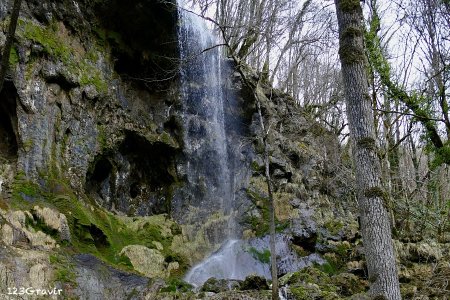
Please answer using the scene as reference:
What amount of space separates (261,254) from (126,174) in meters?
4.66

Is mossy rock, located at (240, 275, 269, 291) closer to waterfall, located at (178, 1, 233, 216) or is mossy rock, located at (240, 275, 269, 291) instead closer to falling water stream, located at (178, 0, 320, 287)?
falling water stream, located at (178, 0, 320, 287)

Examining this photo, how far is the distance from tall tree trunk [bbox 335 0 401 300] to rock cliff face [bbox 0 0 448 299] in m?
4.13

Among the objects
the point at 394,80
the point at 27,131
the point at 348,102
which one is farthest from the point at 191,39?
the point at 348,102

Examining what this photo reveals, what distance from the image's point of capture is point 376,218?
14.9 ft

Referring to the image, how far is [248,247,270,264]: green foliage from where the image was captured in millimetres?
12484

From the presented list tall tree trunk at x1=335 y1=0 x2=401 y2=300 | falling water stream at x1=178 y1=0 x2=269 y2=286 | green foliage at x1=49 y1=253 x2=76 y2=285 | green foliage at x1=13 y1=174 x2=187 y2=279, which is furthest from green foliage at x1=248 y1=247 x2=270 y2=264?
tall tree trunk at x1=335 y1=0 x2=401 y2=300

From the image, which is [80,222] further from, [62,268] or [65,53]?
[65,53]

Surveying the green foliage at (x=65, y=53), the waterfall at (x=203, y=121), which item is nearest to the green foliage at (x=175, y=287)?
the waterfall at (x=203, y=121)

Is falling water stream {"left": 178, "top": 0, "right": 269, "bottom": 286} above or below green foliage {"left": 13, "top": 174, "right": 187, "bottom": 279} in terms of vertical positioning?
above

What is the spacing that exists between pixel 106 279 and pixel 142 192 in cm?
523

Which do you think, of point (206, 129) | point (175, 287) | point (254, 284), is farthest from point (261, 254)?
point (175, 287)

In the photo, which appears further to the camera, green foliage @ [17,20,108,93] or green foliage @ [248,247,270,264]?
green foliage @ [248,247,270,264]

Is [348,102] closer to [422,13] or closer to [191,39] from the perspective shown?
[422,13]

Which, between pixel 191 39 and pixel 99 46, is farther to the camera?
pixel 191 39
